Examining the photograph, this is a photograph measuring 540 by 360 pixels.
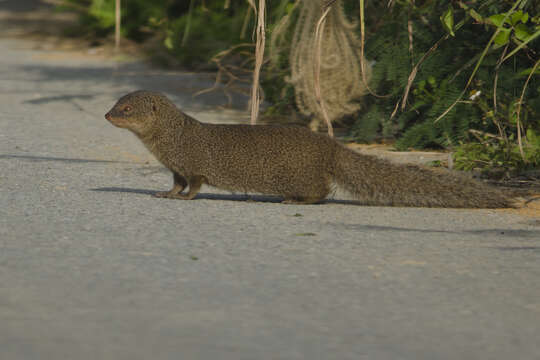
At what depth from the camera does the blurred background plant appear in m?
5.53

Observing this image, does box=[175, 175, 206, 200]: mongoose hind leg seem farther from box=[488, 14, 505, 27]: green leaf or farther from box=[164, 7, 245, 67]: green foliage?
box=[164, 7, 245, 67]: green foliage

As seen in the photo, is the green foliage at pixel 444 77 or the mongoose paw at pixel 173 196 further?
the green foliage at pixel 444 77

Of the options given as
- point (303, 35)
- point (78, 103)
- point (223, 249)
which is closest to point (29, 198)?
point (223, 249)

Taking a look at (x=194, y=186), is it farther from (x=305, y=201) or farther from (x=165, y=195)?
(x=305, y=201)

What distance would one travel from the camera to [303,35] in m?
7.24

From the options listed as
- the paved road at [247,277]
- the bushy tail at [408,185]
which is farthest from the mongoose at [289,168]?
the paved road at [247,277]

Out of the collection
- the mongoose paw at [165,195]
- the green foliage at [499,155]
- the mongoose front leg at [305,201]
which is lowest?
the mongoose paw at [165,195]

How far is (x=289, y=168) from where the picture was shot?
186 inches

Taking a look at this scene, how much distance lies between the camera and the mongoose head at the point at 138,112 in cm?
491

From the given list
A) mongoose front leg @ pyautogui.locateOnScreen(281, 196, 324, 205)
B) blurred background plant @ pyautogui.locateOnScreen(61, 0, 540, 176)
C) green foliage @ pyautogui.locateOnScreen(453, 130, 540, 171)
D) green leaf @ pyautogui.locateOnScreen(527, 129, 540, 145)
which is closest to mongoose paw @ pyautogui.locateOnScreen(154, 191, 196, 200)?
mongoose front leg @ pyautogui.locateOnScreen(281, 196, 324, 205)

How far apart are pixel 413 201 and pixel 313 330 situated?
2.24m

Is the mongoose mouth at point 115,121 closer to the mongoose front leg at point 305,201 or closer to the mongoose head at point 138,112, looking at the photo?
the mongoose head at point 138,112

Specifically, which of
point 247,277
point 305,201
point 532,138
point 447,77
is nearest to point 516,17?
point 532,138

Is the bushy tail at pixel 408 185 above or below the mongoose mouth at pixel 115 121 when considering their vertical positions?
below
